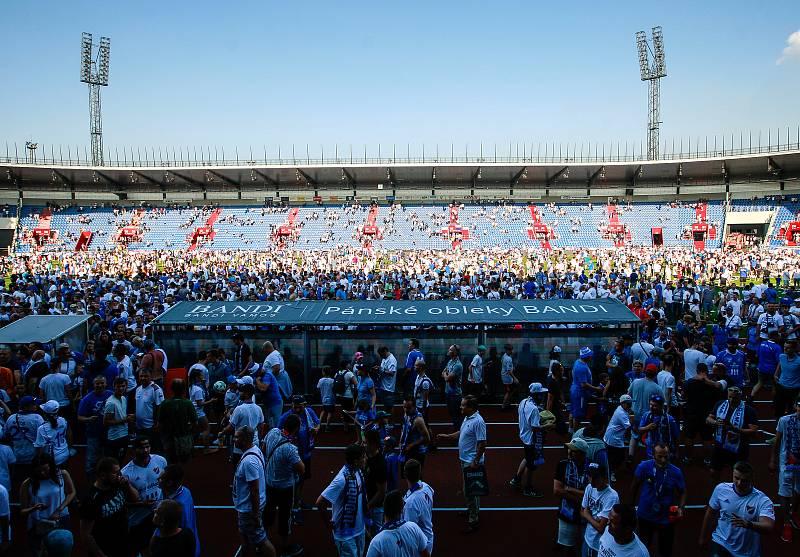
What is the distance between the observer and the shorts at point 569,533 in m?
5.40

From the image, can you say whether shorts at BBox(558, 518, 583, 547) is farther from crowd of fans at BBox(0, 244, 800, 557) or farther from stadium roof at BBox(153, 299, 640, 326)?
stadium roof at BBox(153, 299, 640, 326)

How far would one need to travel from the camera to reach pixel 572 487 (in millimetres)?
5285

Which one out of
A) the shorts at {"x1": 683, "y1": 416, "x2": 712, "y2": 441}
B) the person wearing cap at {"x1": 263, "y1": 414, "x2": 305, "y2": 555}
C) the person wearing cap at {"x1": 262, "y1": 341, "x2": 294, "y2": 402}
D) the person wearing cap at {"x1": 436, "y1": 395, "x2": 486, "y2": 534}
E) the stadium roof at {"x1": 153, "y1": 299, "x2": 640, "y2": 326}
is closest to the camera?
the person wearing cap at {"x1": 263, "y1": 414, "x2": 305, "y2": 555}

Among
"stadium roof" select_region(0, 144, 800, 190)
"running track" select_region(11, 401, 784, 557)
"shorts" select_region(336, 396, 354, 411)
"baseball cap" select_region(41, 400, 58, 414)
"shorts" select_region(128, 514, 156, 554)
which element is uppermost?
"stadium roof" select_region(0, 144, 800, 190)

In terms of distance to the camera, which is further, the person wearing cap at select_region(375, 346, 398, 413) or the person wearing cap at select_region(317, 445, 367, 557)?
the person wearing cap at select_region(375, 346, 398, 413)

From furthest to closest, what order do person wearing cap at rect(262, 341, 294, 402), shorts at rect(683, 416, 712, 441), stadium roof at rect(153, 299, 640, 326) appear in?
stadium roof at rect(153, 299, 640, 326) → person wearing cap at rect(262, 341, 294, 402) → shorts at rect(683, 416, 712, 441)

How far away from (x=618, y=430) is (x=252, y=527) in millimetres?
4617

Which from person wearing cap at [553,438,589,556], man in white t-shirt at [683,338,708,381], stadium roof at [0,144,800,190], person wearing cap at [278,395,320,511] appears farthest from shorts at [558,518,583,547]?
stadium roof at [0,144,800,190]

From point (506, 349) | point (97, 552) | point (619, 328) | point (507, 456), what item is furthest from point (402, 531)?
A: point (619, 328)

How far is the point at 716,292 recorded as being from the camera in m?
21.4

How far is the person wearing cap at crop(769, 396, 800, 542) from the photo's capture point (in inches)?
251

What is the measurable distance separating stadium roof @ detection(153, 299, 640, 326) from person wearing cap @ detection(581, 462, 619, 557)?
640 centimetres

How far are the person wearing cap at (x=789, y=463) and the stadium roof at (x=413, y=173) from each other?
4146 cm

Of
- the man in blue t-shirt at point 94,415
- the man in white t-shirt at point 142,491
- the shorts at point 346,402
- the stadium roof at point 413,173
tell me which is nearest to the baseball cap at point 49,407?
the man in blue t-shirt at point 94,415
